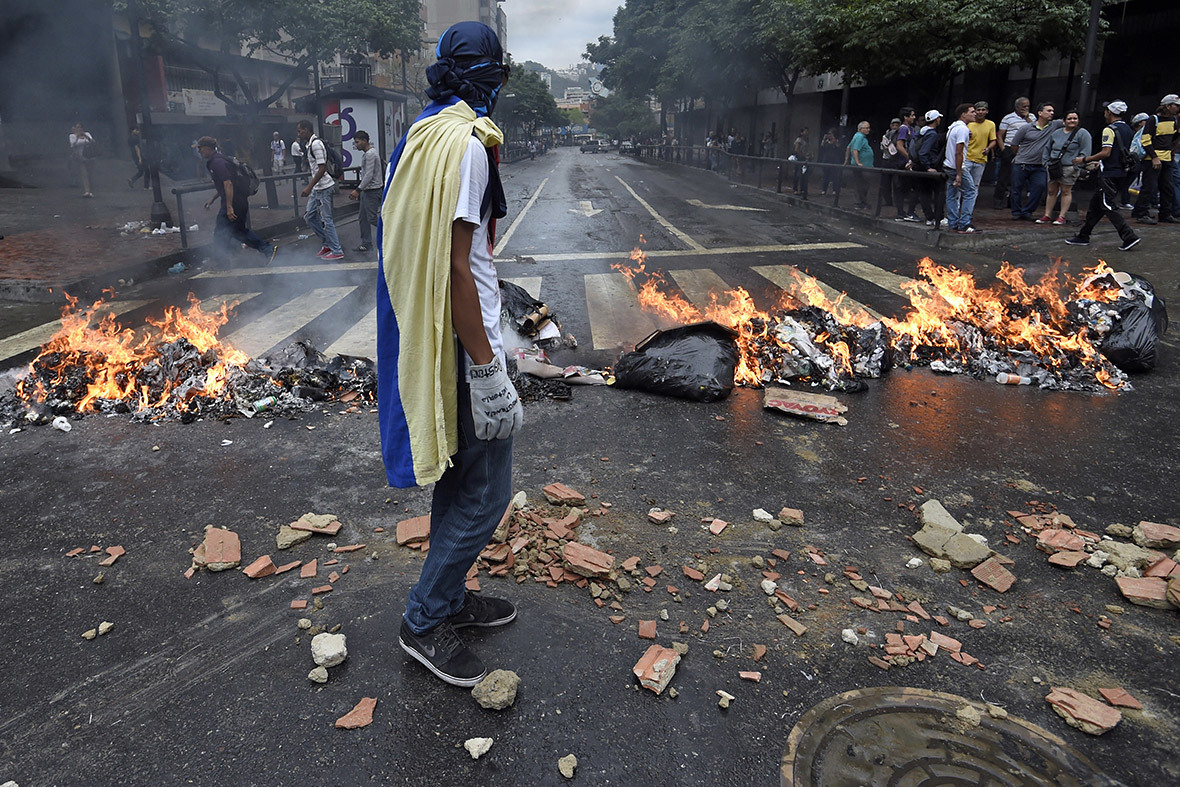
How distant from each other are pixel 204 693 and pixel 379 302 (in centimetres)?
153

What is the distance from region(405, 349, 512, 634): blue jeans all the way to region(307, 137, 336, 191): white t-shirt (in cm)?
962

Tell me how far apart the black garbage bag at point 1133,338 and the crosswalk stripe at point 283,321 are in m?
7.45

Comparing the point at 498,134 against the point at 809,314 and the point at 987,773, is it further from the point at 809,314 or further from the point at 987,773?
the point at 809,314

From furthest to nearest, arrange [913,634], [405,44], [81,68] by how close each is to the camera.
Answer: [405,44] → [81,68] → [913,634]

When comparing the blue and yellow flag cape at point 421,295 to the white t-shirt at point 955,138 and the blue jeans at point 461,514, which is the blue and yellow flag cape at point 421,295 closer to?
the blue jeans at point 461,514

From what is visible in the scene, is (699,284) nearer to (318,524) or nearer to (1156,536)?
(1156,536)

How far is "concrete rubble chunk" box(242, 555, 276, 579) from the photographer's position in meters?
3.31

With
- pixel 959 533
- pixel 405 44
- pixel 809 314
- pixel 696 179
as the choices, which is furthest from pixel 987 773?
pixel 405 44

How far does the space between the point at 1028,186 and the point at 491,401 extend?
1499cm

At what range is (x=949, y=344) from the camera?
6570 mm

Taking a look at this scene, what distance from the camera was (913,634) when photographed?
2.94m

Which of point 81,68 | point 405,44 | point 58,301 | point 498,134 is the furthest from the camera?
point 405,44

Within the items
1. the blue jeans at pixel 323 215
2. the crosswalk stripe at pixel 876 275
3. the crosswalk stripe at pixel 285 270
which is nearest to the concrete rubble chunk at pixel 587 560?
the crosswalk stripe at pixel 876 275

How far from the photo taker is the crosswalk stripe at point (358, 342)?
6.66 metres
